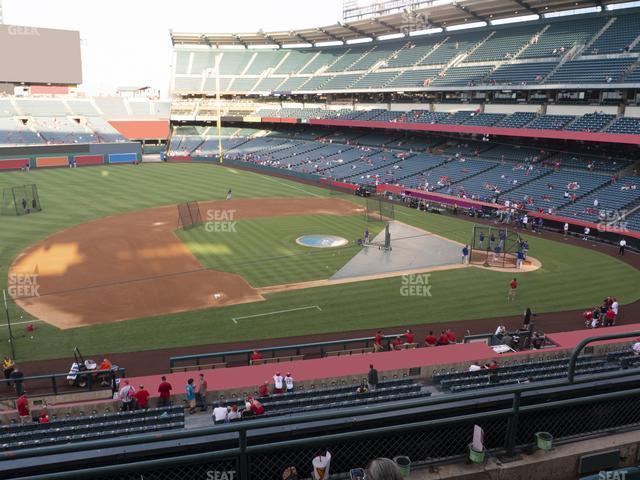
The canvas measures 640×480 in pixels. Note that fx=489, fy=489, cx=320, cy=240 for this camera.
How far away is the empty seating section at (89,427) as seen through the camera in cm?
1082

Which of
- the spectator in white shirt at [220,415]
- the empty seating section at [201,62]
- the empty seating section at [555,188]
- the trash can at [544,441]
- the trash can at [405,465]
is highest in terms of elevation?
the empty seating section at [201,62]

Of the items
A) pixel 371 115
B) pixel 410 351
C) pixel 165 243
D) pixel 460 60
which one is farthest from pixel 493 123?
pixel 410 351

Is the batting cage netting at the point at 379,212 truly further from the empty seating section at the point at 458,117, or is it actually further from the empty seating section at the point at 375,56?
the empty seating section at the point at 375,56

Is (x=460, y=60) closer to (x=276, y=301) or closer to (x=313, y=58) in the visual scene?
(x=313, y=58)

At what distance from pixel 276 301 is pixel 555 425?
20.2 m

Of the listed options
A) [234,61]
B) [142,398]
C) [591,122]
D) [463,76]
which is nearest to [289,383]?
[142,398]

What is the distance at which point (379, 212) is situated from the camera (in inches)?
1874

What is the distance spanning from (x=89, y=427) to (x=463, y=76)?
204 feet

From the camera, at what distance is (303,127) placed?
309ft

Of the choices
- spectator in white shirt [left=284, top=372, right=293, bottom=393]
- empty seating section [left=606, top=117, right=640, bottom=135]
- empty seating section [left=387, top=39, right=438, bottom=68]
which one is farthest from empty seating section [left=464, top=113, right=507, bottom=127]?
spectator in white shirt [left=284, top=372, right=293, bottom=393]

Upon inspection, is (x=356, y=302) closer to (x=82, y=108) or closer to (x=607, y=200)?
(x=607, y=200)

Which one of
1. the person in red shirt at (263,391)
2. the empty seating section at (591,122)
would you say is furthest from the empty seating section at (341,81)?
the person in red shirt at (263,391)

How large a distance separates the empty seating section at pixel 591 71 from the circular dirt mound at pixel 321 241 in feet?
102

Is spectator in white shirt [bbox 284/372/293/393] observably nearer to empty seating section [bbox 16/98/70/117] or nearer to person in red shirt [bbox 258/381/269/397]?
person in red shirt [bbox 258/381/269/397]
